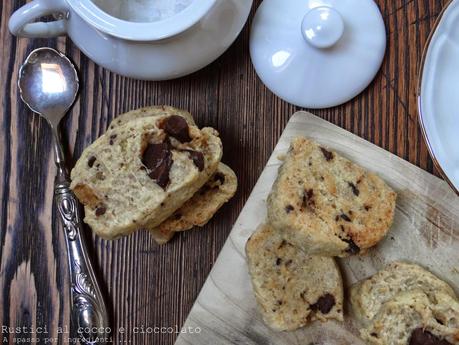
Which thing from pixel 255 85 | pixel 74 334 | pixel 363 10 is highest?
pixel 363 10

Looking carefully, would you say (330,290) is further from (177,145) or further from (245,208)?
(177,145)

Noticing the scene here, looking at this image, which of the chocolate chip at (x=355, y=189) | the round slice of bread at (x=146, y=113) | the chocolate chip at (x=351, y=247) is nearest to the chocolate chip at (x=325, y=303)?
the chocolate chip at (x=351, y=247)

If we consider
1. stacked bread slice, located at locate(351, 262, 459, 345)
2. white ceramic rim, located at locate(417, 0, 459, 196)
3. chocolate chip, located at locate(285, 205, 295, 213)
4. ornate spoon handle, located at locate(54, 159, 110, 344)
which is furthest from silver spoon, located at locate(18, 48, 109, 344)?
white ceramic rim, located at locate(417, 0, 459, 196)

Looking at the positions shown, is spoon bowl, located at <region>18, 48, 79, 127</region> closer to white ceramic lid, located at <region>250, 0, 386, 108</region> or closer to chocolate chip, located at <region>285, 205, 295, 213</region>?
white ceramic lid, located at <region>250, 0, 386, 108</region>

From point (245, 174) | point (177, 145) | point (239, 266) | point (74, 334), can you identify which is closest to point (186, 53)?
point (177, 145)

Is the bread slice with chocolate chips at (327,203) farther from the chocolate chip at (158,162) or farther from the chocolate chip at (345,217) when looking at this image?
the chocolate chip at (158,162)

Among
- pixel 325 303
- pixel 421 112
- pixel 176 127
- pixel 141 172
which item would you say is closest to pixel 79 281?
pixel 141 172

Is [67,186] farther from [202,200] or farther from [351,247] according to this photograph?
[351,247]
